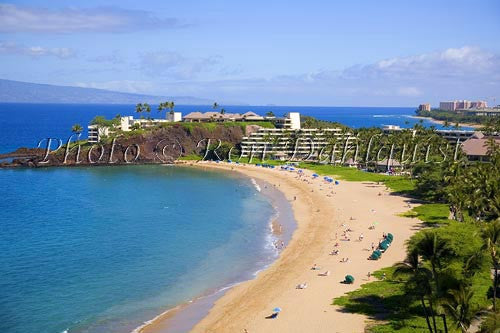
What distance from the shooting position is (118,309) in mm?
38562

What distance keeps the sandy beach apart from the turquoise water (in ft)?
11.4

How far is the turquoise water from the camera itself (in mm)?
38719

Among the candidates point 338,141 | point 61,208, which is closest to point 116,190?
point 61,208

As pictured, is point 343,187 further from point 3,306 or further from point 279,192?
point 3,306

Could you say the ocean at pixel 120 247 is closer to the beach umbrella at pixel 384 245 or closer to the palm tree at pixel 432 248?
the beach umbrella at pixel 384 245

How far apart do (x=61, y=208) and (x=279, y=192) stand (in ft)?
120

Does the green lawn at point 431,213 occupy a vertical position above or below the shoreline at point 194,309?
above

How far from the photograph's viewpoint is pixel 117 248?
54.2 m

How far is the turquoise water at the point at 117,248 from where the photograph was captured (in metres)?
38.7

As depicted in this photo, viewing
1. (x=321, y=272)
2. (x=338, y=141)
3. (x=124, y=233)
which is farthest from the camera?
(x=338, y=141)

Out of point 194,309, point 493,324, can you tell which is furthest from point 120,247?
point 493,324

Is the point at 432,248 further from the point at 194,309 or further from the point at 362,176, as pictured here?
the point at 362,176

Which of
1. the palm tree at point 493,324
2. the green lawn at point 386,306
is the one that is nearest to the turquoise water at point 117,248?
the green lawn at point 386,306

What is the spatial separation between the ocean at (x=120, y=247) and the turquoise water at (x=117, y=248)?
10cm
